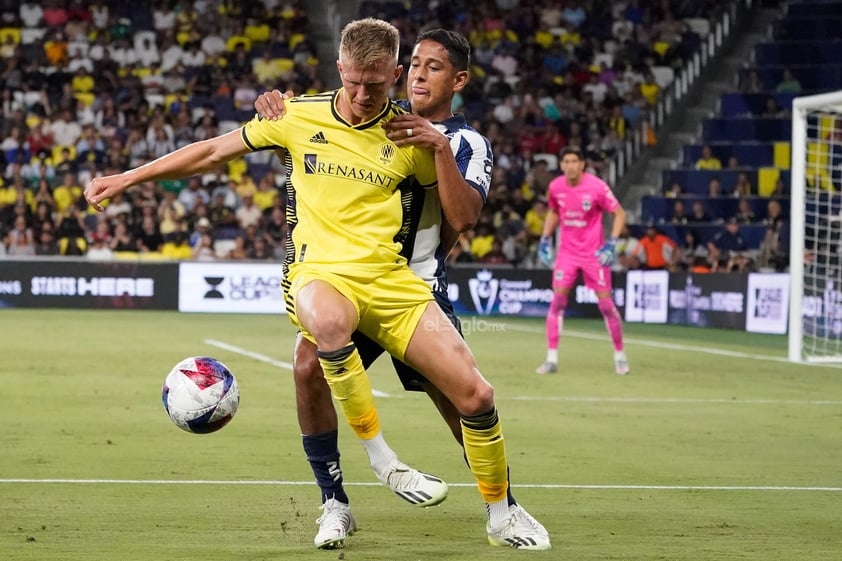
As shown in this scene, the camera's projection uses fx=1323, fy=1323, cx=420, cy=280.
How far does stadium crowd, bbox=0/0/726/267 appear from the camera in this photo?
25578 mm

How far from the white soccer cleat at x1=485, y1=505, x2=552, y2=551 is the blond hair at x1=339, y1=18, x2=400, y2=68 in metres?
1.98

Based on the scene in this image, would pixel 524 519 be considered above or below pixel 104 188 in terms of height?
below

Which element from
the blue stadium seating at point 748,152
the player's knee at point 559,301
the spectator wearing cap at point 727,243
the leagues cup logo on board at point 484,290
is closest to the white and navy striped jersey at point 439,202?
the player's knee at point 559,301

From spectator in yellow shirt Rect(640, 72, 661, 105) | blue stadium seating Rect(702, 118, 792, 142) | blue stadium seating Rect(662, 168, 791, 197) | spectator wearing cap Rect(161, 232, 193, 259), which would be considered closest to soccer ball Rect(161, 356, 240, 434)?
spectator wearing cap Rect(161, 232, 193, 259)

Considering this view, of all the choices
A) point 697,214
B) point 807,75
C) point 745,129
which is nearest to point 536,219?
point 697,214

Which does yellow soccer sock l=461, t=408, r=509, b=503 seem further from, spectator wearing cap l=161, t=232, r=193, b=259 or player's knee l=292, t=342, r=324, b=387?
spectator wearing cap l=161, t=232, r=193, b=259

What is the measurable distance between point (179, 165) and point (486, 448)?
5.72 feet

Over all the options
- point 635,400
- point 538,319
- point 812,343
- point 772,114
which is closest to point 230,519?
point 635,400

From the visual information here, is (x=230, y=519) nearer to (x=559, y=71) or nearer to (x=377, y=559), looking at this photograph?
(x=377, y=559)

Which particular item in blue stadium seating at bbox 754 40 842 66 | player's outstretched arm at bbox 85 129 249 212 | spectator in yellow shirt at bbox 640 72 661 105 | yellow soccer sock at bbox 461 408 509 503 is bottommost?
yellow soccer sock at bbox 461 408 509 503

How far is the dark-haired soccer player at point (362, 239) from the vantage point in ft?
17.4

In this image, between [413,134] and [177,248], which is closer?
[413,134]

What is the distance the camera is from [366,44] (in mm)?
5312

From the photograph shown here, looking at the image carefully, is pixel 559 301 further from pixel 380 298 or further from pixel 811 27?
pixel 811 27
